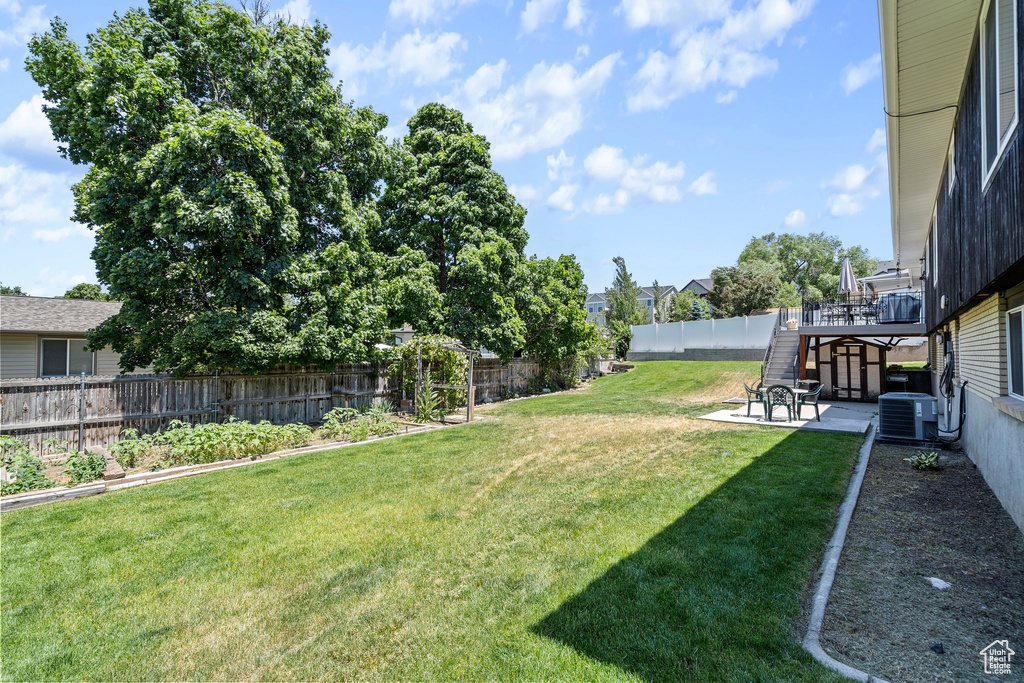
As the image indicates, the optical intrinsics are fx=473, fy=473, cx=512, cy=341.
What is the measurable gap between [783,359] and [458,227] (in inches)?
530

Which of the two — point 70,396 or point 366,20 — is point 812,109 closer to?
point 366,20

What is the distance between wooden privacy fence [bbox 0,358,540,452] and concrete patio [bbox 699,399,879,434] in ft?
31.1

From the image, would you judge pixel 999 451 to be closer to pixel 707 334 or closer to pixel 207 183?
pixel 207 183

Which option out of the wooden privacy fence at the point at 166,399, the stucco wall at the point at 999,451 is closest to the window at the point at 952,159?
the stucco wall at the point at 999,451

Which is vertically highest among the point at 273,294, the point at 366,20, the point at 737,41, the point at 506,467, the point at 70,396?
the point at 366,20

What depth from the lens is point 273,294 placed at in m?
10.9

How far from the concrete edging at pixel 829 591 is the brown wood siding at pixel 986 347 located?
2.00m

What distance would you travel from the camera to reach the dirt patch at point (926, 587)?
9.32 feet

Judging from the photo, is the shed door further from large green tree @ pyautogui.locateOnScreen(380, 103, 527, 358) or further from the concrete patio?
large green tree @ pyautogui.locateOnScreen(380, 103, 527, 358)

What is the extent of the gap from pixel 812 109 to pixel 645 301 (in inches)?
1978

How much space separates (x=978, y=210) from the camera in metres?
5.00

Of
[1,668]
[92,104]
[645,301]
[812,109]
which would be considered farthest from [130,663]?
[645,301]

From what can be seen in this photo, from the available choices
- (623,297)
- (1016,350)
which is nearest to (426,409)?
(1016,350)

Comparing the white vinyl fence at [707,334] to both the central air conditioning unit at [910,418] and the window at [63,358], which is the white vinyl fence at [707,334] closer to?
the central air conditioning unit at [910,418]
